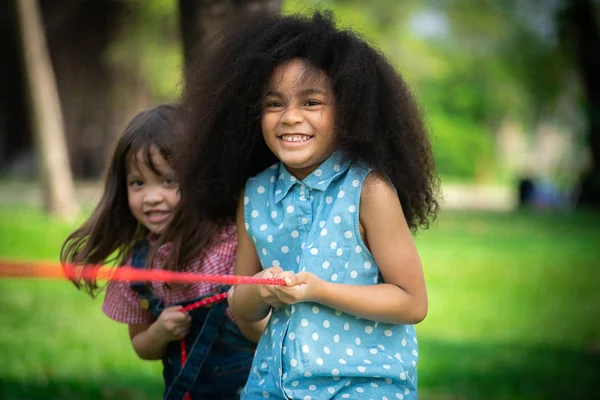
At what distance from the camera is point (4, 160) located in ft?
71.0

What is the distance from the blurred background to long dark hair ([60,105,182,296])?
17 centimetres

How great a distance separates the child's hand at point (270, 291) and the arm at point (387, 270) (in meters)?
0.07

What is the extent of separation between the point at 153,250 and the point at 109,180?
35cm

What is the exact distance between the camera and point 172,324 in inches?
108

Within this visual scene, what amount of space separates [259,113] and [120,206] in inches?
32.9

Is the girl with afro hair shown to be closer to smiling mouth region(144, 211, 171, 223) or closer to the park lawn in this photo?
smiling mouth region(144, 211, 171, 223)

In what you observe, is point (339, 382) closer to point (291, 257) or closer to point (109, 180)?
point (291, 257)

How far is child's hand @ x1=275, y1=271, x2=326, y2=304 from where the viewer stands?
2.12 meters

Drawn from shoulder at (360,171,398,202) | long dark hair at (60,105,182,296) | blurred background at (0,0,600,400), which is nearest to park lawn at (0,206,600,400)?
blurred background at (0,0,600,400)

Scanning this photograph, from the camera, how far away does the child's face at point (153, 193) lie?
2871 millimetres

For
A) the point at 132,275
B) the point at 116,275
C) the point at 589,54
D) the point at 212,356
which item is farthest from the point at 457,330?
the point at 589,54

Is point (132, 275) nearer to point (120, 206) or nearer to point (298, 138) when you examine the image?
point (298, 138)

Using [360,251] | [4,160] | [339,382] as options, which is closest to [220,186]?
[360,251]

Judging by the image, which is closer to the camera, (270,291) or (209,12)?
(270,291)
